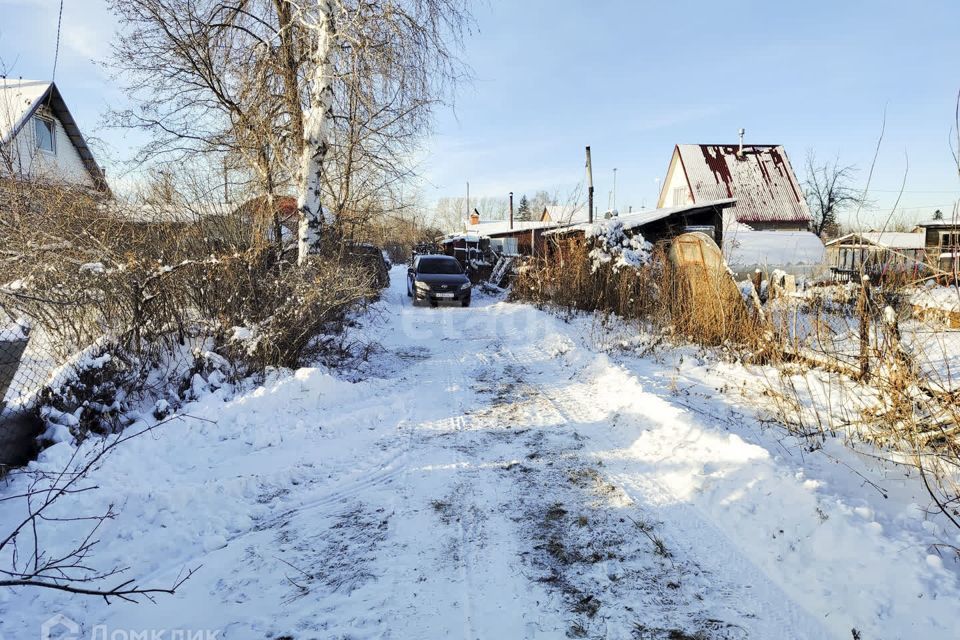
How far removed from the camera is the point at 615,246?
12.3m

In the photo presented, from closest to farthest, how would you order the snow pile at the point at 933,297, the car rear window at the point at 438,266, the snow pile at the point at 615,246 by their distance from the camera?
1. the snow pile at the point at 933,297
2. the snow pile at the point at 615,246
3. the car rear window at the point at 438,266

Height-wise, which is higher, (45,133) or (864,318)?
(45,133)

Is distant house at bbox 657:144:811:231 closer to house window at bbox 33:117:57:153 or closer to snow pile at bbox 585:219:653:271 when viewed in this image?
snow pile at bbox 585:219:653:271

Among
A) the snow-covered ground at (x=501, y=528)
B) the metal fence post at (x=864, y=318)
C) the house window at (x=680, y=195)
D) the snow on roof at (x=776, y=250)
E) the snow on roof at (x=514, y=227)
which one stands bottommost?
the snow-covered ground at (x=501, y=528)

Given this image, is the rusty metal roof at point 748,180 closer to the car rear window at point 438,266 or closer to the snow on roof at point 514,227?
the snow on roof at point 514,227

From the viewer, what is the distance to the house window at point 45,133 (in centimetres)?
2227

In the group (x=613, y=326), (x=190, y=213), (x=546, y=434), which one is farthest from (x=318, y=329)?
(x=613, y=326)

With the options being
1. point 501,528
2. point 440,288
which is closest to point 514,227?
point 440,288

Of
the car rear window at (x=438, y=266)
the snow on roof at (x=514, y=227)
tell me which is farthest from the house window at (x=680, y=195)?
the car rear window at (x=438, y=266)

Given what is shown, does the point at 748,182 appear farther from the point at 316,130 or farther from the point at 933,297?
the point at 933,297

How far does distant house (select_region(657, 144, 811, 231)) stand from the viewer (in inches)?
1089

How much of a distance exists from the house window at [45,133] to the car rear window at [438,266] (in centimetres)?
1893

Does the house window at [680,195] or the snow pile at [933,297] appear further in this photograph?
the house window at [680,195]

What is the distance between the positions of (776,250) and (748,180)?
17.2m
